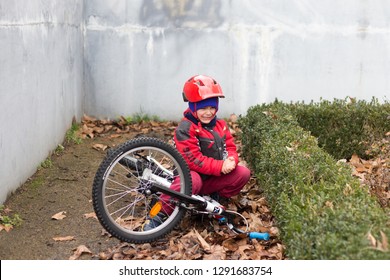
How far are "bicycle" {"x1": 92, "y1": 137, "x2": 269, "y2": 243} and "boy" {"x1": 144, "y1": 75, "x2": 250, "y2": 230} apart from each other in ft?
0.39

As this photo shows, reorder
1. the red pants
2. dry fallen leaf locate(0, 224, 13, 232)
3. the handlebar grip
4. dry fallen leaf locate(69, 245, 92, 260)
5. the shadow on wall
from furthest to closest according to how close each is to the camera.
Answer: the shadow on wall → the red pants → dry fallen leaf locate(0, 224, 13, 232) → the handlebar grip → dry fallen leaf locate(69, 245, 92, 260)

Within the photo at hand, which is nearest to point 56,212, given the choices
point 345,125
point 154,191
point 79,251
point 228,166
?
point 79,251

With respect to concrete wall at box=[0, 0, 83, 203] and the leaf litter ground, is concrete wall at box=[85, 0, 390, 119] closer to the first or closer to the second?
concrete wall at box=[0, 0, 83, 203]

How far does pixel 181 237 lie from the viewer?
534 centimetres

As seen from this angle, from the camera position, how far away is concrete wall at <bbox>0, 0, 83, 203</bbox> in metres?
6.06

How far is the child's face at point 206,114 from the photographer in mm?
5492

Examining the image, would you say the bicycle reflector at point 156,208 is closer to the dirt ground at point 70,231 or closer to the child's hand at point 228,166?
the dirt ground at point 70,231

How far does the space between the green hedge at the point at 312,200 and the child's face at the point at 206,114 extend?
678 mm

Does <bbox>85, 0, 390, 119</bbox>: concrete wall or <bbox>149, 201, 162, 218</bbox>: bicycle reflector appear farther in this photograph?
<bbox>85, 0, 390, 119</bbox>: concrete wall

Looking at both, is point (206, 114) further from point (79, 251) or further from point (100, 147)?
point (100, 147)

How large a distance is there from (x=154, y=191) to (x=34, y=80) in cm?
254

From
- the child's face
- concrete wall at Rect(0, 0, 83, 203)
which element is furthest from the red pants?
concrete wall at Rect(0, 0, 83, 203)

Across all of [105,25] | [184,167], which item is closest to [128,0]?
[105,25]

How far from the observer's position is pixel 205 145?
5.55 meters
